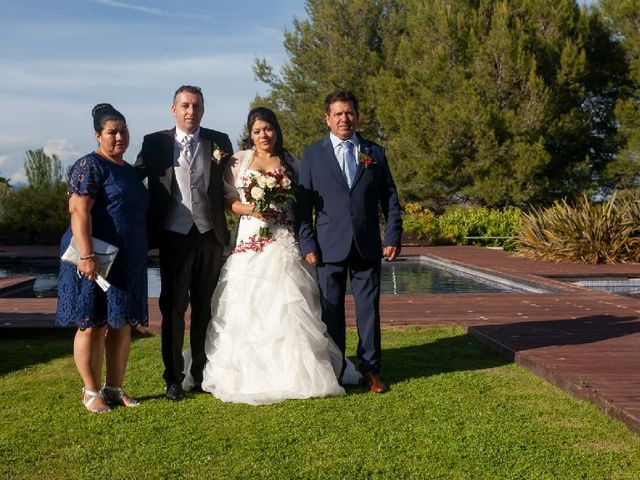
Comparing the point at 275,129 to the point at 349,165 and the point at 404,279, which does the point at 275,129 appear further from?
the point at 404,279

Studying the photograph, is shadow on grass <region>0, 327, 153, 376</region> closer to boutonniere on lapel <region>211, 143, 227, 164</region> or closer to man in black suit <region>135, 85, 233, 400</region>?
man in black suit <region>135, 85, 233, 400</region>

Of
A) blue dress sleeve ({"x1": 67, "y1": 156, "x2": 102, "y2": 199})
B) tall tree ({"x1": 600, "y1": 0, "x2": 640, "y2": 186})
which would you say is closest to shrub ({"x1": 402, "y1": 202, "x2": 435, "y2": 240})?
tall tree ({"x1": 600, "y1": 0, "x2": 640, "y2": 186})

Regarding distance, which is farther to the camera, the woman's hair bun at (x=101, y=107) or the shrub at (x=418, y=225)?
the shrub at (x=418, y=225)

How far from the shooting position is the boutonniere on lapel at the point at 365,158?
199 inches

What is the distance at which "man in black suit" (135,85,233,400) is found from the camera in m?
4.85

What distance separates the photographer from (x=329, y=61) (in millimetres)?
33344

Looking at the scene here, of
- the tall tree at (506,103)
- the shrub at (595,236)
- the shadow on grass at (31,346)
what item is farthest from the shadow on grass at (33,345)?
the tall tree at (506,103)

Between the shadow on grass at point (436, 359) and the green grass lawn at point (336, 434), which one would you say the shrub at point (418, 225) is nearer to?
the shadow on grass at point (436, 359)

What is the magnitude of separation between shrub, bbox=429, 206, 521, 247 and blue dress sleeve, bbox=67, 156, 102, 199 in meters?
18.0

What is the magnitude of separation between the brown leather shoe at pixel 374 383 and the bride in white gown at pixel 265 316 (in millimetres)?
171

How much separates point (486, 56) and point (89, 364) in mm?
23599

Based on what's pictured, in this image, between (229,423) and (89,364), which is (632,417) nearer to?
(229,423)

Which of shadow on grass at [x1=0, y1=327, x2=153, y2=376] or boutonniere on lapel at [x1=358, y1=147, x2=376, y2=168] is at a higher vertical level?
boutonniere on lapel at [x1=358, y1=147, x2=376, y2=168]

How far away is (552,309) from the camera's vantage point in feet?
27.5
